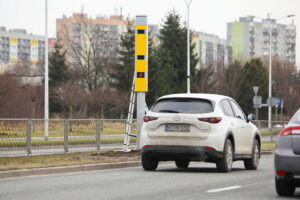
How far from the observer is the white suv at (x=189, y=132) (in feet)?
55.9

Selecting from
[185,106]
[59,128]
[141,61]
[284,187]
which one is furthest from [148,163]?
[141,61]

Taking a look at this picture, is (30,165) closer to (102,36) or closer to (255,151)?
(255,151)

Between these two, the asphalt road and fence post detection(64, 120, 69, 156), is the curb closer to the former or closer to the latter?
the asphalt road

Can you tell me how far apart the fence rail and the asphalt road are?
3.28 metres

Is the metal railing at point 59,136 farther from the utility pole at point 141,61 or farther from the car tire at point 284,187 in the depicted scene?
the car tire at point 284,187

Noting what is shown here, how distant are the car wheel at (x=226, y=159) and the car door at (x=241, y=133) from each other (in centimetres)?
43

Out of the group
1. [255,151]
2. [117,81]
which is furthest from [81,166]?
[117,81]

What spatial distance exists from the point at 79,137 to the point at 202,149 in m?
6.37

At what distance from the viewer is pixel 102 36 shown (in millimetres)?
91438

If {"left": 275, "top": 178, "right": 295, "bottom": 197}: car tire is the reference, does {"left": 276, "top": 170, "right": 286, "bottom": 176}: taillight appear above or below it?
above

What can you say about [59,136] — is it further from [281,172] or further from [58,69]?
[58,69]

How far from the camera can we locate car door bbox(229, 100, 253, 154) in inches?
720

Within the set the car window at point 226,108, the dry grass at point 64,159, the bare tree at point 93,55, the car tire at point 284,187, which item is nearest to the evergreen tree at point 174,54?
the bare tree at point 93,55

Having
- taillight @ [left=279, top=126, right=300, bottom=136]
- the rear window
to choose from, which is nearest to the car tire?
taillight @ [left=279, top=126, right=300, bottom=136]
